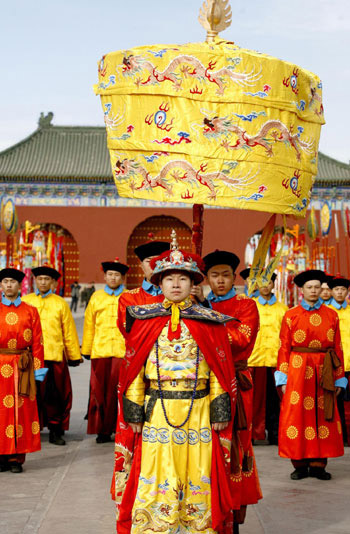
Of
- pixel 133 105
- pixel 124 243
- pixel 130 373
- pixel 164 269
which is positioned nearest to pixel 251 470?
pixel 130 373

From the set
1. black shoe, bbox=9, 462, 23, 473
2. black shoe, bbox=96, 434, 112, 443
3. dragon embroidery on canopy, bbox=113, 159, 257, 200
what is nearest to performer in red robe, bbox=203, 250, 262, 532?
dragon embroidery on canopy, bbox=113, 159, 257, 200

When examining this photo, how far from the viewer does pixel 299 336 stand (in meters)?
6.16

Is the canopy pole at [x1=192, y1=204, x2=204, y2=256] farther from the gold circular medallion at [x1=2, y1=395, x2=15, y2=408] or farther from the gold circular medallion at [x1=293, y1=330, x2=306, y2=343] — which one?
the gold circular medallion at [x1=2, y1=395, x2=15, y2=408]

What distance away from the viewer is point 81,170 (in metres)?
35.4

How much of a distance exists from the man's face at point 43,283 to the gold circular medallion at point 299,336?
2.77 m

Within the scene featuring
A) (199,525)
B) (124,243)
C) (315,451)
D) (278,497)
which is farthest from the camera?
(124,243)

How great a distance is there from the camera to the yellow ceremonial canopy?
4055 mm

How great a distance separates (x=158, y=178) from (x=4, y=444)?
10.2 ft

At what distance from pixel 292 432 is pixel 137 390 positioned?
2.46 metres

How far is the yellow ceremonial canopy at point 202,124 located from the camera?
4055 millimetres

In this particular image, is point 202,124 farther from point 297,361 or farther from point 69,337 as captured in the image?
point 69,337

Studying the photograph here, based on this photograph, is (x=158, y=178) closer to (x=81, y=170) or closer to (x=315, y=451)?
(x=315, y=451)

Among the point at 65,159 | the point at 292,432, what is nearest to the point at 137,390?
the point at 292,432

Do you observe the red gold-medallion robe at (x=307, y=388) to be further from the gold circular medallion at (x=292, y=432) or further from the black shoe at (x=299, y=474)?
the black shoe at (x=299, y=474)
